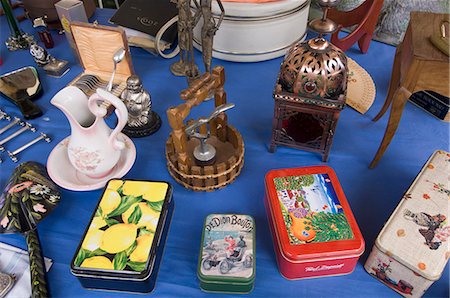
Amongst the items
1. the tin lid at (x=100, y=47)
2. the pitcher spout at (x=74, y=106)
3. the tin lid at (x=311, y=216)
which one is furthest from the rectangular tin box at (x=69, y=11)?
the tin lid at (x=311, y=216)

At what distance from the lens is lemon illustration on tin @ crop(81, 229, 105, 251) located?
0.61m

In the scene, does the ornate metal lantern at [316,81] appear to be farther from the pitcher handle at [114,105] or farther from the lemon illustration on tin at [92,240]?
the lemon illustration on tin at [92,240]

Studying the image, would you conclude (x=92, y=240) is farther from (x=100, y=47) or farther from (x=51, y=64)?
(x=51, y=64)

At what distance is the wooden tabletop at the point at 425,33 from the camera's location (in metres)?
0.65

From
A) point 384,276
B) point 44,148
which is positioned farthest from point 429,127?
point 44,148

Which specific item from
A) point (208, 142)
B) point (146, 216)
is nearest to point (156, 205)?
point (146, 216)

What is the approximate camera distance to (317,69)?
2.32 feet

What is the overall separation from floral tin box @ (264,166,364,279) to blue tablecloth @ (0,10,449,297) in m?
0.04

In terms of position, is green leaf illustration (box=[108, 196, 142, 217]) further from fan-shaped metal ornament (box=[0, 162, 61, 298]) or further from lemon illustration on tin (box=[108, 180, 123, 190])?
fan-shaped metal ornament (box=[0, 162, 61, 298])

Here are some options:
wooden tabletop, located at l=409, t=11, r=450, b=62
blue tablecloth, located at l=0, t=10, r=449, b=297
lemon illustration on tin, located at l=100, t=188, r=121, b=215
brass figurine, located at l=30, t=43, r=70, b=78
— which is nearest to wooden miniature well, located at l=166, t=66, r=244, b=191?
blue tablecloth, located at l=0, t=10, r=449, b=297

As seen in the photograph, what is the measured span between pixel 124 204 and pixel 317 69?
445 mm

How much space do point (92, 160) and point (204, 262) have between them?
30 centimetres

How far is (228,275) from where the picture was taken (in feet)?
1.97

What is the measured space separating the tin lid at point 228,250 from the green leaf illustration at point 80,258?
0.19 metres
